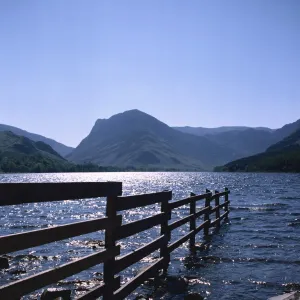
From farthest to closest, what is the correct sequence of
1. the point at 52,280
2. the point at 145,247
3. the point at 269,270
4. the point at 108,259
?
1. the point at 269,270
2. the point at 145,247
3. the point at 108,259
4. the point at 52,280

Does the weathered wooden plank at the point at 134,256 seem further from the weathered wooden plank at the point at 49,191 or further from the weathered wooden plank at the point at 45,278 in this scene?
the weathered wooden plank at the point at 49,191

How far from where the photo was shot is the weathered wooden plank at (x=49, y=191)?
4457 millimetres

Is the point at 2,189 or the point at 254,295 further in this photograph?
the point at 254,295

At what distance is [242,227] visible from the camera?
2531cm

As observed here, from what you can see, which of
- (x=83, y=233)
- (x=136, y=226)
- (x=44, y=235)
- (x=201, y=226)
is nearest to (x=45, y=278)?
(x=44, y=235)

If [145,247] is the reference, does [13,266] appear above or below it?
below

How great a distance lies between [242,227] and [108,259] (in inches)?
784

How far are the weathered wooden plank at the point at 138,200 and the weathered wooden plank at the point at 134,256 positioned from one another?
100 centimetres

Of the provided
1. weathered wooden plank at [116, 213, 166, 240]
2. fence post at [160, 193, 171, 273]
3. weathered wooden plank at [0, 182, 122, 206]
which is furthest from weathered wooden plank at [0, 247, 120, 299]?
fence post at [160, 193, 171, 273]

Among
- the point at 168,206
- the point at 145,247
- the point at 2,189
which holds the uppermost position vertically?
the point at 2,189

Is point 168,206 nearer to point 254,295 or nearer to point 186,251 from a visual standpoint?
point 254,295

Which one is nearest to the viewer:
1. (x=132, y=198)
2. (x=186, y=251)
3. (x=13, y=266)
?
(x=132, y=198)

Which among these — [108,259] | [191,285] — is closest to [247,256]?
[191,285]

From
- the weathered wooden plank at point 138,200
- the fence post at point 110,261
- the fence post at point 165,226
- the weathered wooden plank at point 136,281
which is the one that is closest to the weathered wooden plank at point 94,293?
the fence post at point 110,261
